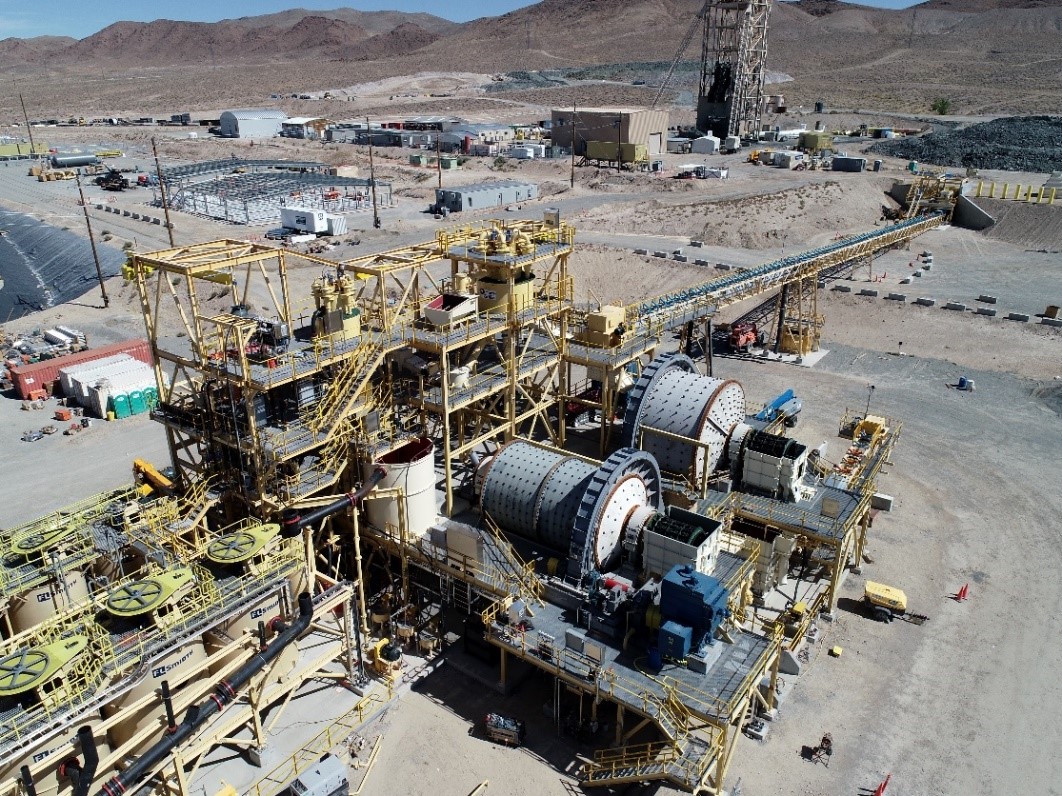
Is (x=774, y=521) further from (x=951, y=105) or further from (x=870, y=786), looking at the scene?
(x=951, y=105)

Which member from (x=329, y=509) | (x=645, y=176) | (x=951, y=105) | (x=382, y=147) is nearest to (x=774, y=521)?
(x=329, y=509)

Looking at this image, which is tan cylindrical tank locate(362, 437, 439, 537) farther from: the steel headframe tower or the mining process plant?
the steel headframe tower

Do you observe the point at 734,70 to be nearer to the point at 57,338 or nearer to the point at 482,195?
the point at 482,195

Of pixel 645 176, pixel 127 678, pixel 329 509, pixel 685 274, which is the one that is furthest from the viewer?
pixel 645 176

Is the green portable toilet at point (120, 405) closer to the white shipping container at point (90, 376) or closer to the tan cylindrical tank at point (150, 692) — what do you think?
the white shipping container at point (90, 376)

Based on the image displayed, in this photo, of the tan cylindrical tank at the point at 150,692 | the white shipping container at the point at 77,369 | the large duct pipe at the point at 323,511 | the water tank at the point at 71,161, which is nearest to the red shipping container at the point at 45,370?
the white shipping container at the point at 77,369
